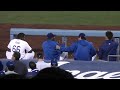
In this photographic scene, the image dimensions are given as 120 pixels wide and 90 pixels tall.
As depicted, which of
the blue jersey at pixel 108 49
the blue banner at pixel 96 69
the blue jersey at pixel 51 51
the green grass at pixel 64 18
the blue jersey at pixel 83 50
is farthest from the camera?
the green grass at pixel 64 18

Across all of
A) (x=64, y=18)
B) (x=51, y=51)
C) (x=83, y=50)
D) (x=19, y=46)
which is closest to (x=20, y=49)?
(x=19, y=46)

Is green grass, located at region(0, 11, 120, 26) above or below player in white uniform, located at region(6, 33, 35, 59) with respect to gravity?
above

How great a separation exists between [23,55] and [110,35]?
1.50m

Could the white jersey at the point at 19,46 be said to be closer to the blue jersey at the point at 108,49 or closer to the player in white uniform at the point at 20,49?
the player in white uniform at the point at 20,49

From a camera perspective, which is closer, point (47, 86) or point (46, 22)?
point (47, 86)

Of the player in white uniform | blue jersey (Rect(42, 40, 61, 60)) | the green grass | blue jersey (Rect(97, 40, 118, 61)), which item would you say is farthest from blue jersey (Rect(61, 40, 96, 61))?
the green grass

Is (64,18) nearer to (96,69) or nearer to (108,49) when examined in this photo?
(108,49)

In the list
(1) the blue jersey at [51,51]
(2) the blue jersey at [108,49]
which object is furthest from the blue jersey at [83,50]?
(1) the blue jersey at [51,51]

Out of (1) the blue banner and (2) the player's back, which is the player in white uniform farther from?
(1) the blue banner

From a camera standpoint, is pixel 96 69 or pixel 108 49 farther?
pixel 108 49
